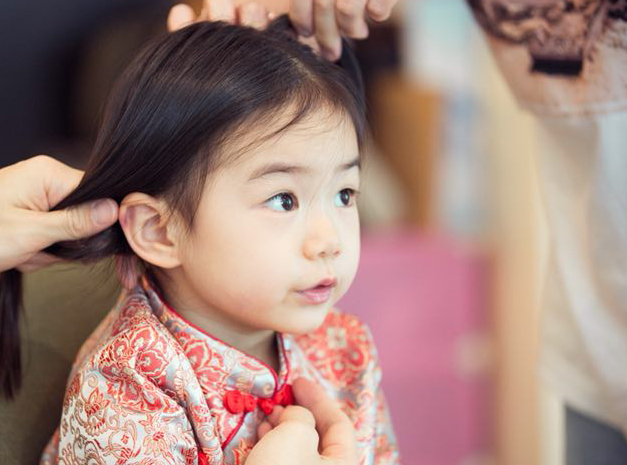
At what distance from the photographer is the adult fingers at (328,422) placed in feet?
2.75

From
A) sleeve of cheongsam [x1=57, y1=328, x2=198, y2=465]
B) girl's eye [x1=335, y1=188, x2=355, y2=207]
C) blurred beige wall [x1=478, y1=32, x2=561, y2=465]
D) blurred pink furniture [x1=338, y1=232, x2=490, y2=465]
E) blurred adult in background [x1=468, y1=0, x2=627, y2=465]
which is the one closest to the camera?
sleeve of cheongsam [x1=57, y1=328, x2=198, y2=465]

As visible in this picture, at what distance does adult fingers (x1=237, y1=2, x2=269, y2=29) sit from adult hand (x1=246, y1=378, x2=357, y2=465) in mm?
400

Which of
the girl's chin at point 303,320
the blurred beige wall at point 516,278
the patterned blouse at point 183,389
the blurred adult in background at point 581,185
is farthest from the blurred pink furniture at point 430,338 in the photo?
the girl's chin at point 303,320

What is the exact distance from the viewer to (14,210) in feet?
2.71

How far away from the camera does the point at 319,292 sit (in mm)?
855

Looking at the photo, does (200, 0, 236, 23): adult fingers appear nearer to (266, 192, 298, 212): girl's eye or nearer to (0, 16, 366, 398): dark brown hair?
(0, 16, 366, 398): dark brown hair

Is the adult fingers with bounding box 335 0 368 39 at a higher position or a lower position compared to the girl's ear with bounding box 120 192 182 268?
higher

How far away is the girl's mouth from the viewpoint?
85 centimetres

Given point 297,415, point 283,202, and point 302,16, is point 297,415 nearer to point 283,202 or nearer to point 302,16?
point 283,202

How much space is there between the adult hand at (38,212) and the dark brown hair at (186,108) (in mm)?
16

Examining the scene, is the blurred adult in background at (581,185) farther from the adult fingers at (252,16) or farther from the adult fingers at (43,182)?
the adult fingers at (43,182)

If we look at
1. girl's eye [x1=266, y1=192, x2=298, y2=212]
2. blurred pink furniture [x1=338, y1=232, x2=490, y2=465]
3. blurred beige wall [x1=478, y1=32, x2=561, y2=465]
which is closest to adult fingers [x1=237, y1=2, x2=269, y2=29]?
girl's eye [x1=266, y1=192, x2=298, y2=212]

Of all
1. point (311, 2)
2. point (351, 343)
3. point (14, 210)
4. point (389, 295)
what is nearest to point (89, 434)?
point (14, 210)

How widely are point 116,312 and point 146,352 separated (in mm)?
121
